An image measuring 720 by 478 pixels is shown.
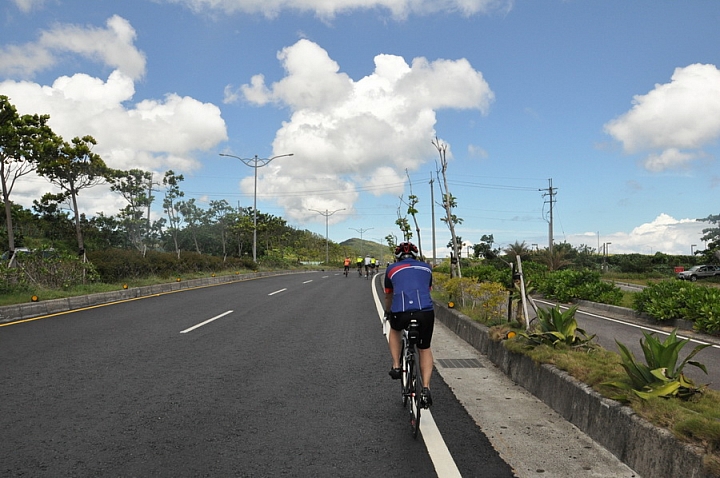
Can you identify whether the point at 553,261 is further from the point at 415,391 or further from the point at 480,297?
the point at 415,391

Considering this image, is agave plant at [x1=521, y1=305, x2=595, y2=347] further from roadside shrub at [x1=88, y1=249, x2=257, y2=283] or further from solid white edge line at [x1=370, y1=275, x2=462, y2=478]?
roadside shrub at [x1=88, y1=249, x2=257, y2=283]

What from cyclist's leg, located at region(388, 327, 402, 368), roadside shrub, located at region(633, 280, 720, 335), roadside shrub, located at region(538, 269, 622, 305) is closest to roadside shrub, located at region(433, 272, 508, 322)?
roadside shrub, located at region(633, 280, 720, 335)

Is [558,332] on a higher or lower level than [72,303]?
higher

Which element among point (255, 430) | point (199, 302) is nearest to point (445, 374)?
point (255, 430)

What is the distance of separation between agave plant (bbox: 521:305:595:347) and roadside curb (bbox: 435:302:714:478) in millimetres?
399

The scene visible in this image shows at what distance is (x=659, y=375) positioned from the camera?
4457mm

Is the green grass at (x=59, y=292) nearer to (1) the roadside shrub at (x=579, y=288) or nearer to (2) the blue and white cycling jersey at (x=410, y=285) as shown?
(2) the blue and white cycling jersey at (x=410, y=285)

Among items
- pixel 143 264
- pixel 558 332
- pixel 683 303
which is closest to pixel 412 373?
pixel 558 332

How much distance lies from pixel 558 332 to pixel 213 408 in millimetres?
4290

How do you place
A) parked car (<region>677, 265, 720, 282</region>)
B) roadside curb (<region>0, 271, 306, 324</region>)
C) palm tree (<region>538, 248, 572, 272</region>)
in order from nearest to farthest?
roadside curb (<region>0, 271, 306, 324</region>) < palm tree (<region>538, 248, 572, 272</region>) < parked car (<region>677, 265, 720, 282</region>)

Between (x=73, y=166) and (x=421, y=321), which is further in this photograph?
(x=73, y=166)

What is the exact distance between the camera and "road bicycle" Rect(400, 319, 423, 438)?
15.3 feet

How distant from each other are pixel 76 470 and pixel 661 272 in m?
56.8

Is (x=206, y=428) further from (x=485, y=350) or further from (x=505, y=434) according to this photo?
(x=485, y=350)
